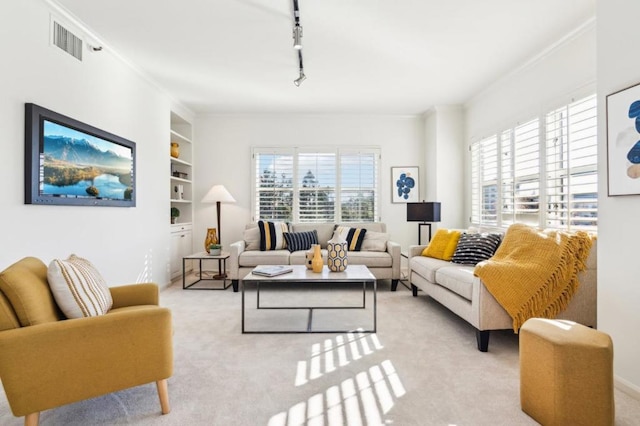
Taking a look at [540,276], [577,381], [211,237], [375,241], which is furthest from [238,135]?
[577,381]

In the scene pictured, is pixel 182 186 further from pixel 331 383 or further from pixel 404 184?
pixel 331 383

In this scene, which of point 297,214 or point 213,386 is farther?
point 297,214

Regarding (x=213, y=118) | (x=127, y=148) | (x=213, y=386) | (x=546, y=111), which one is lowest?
(x=213, y=386)

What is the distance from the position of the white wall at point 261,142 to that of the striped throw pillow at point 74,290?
12.7 ft

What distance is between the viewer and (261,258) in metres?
4.61

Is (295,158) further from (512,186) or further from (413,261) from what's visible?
(512,186)

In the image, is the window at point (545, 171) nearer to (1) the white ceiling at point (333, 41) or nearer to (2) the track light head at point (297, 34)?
(1) the white ceiling at point (333, 41)

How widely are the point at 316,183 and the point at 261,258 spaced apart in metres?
1.83

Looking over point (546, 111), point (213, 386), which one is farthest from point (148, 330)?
point (546, 111)

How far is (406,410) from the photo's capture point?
1.84 meters

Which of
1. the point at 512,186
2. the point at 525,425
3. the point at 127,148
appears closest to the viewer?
the point at 525,425

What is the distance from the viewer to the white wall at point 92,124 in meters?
2.36

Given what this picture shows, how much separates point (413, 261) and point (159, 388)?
3129 mm

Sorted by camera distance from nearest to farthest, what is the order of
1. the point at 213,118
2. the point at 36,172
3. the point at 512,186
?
the point at 36,172 → the point at 512,186 → the point at 213,118
